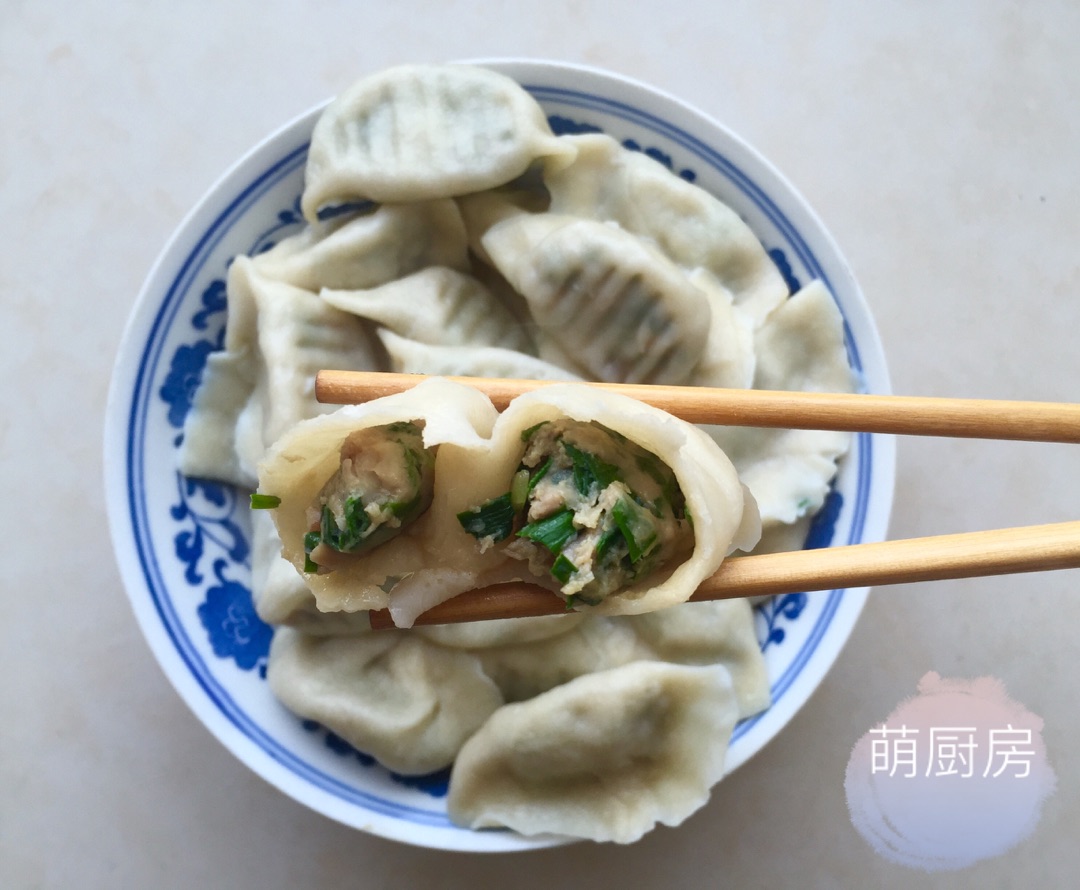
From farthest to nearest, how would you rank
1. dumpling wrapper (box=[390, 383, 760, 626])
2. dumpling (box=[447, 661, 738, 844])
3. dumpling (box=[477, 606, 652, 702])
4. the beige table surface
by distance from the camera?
1. the beige table surface
2. dumpling (box=[477, 606, 652, 702])
3. dumpling (box=[447, 661, 738, 844])
4. dumpling wrapper (box=[390, 383, 760, 626])

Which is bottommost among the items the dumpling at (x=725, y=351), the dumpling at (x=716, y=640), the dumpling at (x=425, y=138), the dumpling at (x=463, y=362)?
the dumpling at (x=716, y=640)

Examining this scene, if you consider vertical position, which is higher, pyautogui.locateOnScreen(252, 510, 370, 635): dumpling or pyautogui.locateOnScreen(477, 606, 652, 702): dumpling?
pyautogui.locateOnScreen(252, 510, 370, 635): dumpling

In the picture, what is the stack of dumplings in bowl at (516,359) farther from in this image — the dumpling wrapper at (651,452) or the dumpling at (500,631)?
the dumpling wrapper at (651,452)

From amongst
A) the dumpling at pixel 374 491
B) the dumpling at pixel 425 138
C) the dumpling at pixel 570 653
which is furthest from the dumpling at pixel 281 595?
the dumpling at pixel 425 138

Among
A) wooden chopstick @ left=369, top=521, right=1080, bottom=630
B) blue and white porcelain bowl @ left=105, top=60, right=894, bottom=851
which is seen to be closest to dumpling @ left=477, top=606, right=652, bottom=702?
blue and white porcelain bowl @ left=105, top=60, right=894, bottom=851

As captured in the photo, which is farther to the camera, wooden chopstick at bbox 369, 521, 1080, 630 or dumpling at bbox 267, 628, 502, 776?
dumpling at bbox 267, 628, 502, 776

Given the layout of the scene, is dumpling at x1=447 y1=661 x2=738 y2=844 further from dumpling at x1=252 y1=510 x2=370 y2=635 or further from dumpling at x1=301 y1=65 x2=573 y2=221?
dumpling at x1=301 y1=65 x2=573 y2=221

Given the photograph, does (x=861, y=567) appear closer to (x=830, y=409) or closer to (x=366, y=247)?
(x=830, y=409)
